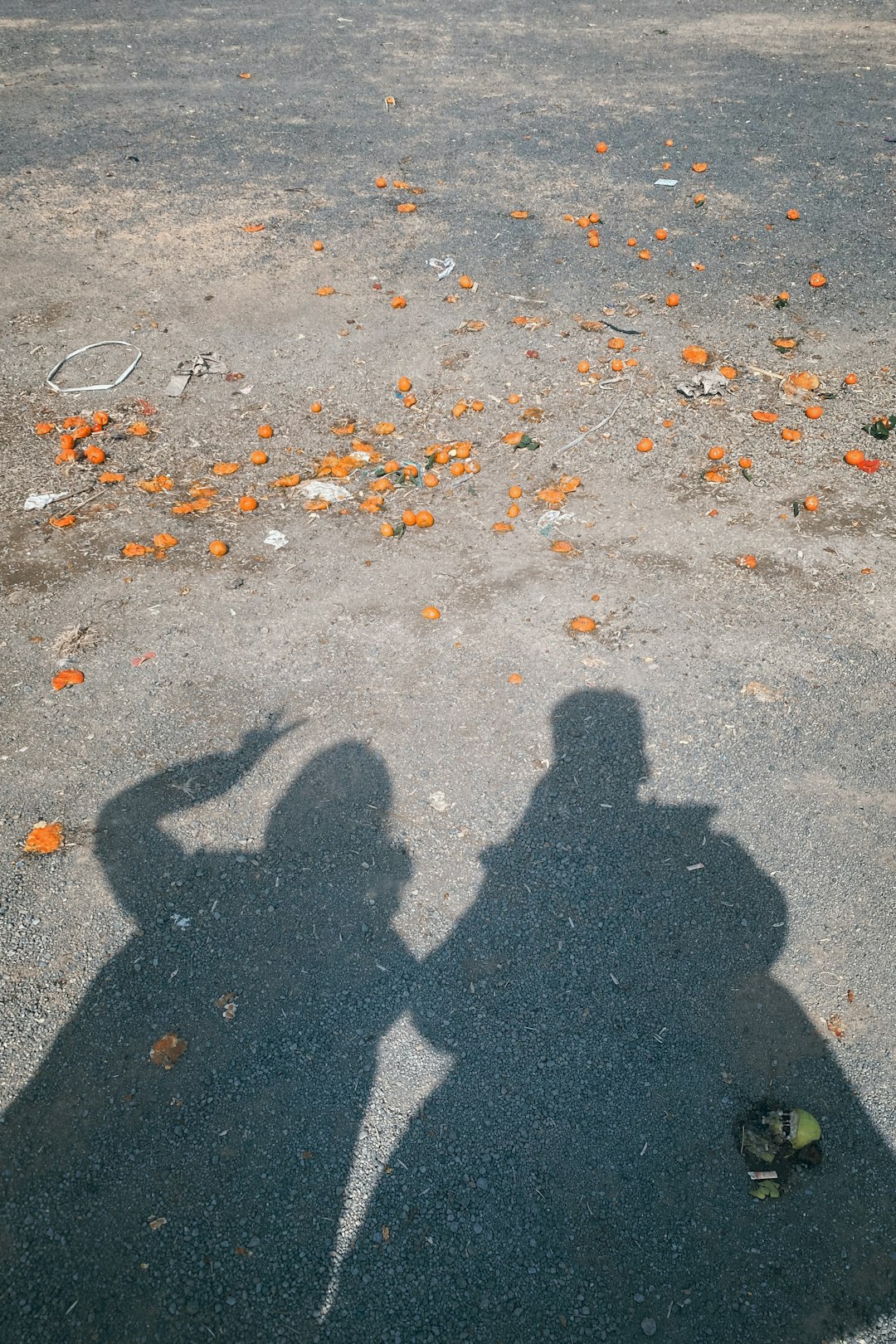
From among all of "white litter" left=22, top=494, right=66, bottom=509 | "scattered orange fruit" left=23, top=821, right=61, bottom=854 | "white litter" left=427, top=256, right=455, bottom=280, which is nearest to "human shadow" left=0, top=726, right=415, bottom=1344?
"scattered orange fruit" left=23, top=821, right=61, bottom=854

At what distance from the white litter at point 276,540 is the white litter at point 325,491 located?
16.5 inches

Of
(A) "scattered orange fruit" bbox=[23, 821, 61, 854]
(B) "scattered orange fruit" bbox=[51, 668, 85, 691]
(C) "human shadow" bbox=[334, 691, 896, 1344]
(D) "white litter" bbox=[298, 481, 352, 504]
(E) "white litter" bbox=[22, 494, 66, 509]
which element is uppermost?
(D) "white litter" bbox=[298, 481, 352, 504]

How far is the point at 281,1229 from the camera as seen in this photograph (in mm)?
2883

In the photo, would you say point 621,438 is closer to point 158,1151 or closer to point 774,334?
point 774,334

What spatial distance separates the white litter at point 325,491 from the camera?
5734 mm

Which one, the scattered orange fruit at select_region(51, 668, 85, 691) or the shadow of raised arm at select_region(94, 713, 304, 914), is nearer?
the shadow of raised arm at select_region(94, 713, 304, 914)

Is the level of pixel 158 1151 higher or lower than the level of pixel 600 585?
lower

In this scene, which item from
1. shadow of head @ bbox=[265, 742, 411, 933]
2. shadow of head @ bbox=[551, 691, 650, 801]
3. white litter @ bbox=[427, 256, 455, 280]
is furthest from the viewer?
white litter @ bbox=[427, 256, 455, 280]

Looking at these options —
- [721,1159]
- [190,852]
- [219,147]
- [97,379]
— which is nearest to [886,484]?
[721,1159]

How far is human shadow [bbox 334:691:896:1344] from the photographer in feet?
9.11

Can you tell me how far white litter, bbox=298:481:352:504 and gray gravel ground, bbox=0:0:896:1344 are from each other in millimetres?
281

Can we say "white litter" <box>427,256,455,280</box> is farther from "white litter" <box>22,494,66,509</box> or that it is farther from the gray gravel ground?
"white litter" <box>22,494,66,509</box>

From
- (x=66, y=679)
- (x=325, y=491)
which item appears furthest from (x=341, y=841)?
(x=325, y=491)

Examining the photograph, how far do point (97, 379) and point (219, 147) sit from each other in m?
4.82
